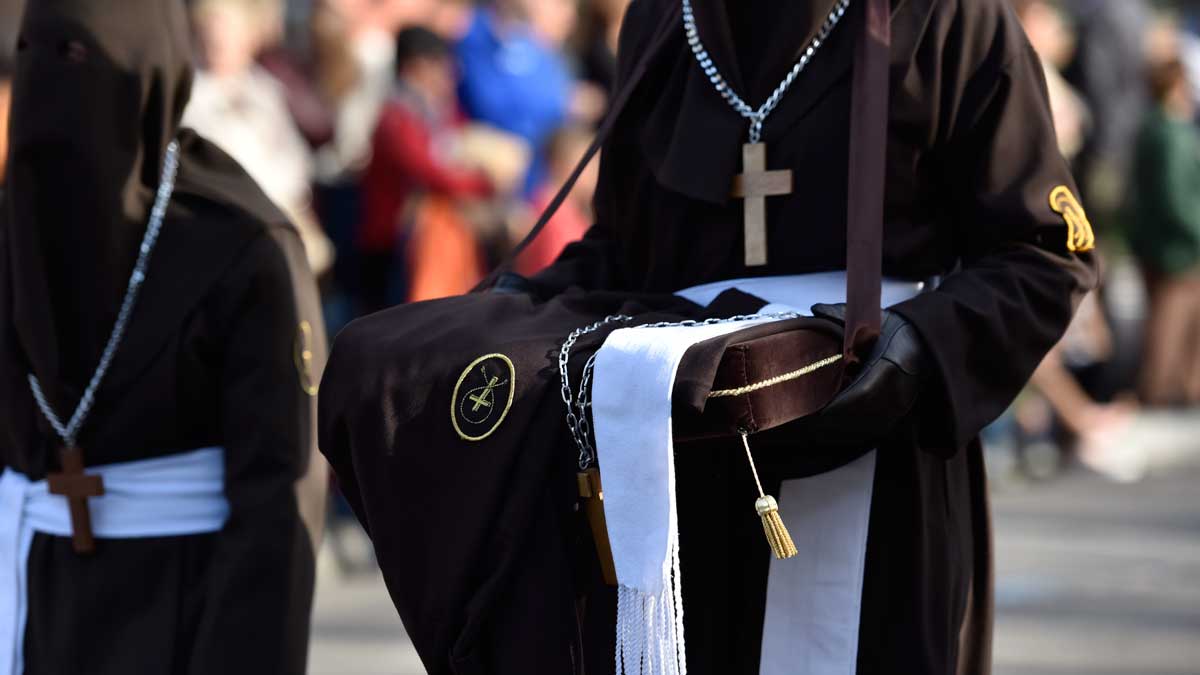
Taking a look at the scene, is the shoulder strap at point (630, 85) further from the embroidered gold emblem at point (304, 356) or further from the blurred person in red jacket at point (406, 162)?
the blurred person in red jacket at point (406, 162)

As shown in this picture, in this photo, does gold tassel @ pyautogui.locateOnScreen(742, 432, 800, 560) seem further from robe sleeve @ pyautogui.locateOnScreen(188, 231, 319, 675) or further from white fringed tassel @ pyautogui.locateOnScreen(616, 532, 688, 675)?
robe sleeve @ pyautogui.locateOnScreen(188, 231, 319, 675)

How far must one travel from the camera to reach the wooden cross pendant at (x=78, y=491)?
3113 millimetres

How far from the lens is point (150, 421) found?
3146 mm

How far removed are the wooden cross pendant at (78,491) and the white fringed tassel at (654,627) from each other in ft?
3.95

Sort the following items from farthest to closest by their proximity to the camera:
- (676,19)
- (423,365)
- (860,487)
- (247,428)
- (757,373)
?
1. (247,428)
2. (676,19)
3. (860,487)
4. (423,365)
5. (757,373)

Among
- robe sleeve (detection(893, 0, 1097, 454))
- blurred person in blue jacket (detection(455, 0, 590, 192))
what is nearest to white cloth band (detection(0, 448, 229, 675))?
robe sleeve (detection(893, 0, 1097, 454))

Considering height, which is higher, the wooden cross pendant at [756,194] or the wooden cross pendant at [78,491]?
the wooden cross pendant at [756,194]

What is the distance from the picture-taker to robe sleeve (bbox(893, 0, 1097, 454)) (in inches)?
98.8

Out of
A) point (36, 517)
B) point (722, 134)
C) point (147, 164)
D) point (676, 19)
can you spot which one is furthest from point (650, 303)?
point (36, 517)

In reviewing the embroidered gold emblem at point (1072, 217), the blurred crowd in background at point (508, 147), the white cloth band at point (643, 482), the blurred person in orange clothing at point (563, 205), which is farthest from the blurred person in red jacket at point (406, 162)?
the white cloth band at point (643, 482)

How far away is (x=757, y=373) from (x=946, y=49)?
0.65m

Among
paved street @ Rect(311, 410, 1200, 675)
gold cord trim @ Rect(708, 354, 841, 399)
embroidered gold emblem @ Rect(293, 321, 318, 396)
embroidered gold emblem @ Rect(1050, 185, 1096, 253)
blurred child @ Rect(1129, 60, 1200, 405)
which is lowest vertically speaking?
paved street @ Rect(311, 410, 1200, 675)

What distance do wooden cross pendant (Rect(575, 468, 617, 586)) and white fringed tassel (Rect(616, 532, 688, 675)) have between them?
0.21ft

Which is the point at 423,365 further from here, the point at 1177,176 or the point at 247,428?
the point at 1177,176
